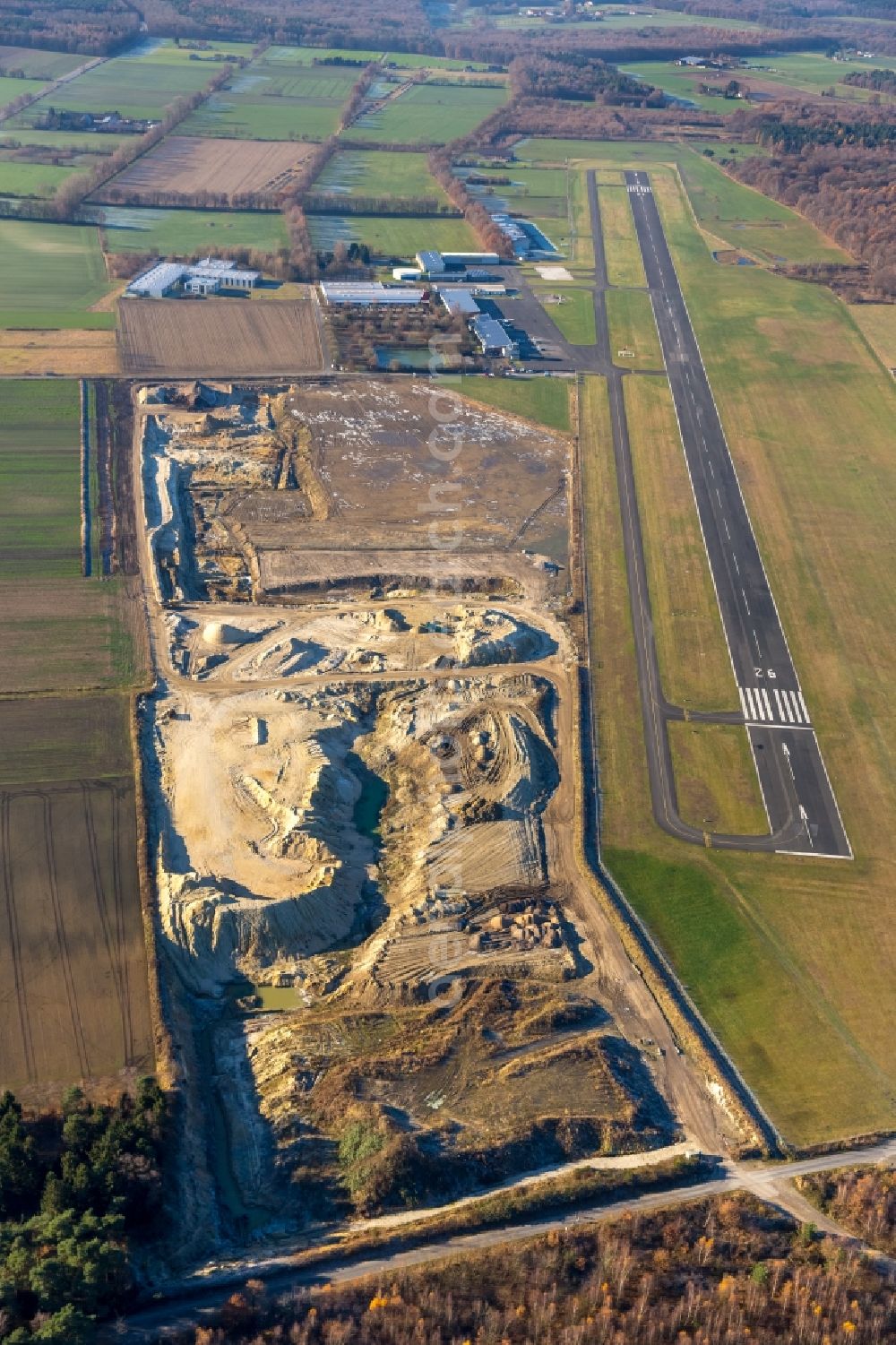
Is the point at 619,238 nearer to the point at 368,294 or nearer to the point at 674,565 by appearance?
the point at 368,294

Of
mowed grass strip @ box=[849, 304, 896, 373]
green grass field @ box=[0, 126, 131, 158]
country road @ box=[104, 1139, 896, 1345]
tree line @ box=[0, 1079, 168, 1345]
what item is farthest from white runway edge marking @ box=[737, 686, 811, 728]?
green grass field @ box=[0, 126, 131, 158]

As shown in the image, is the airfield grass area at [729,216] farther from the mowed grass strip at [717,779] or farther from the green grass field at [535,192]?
the mowed grass strip at [717,779]

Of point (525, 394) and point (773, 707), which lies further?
point (525, 394)

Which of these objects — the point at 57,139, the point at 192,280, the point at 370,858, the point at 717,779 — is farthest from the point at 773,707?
the point at 57,139

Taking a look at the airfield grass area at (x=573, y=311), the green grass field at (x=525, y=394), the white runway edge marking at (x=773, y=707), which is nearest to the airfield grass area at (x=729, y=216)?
the airfield grass area at (x=573, y=311)

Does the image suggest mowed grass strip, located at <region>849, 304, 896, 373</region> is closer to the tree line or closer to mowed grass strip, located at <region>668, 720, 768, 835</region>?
mowed grass strip, located at <region>668, 720, 768, 835</region>

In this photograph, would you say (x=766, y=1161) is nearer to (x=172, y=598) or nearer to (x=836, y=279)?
(x=172, y=598)

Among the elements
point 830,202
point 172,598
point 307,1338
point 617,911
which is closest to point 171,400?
point 172,598
